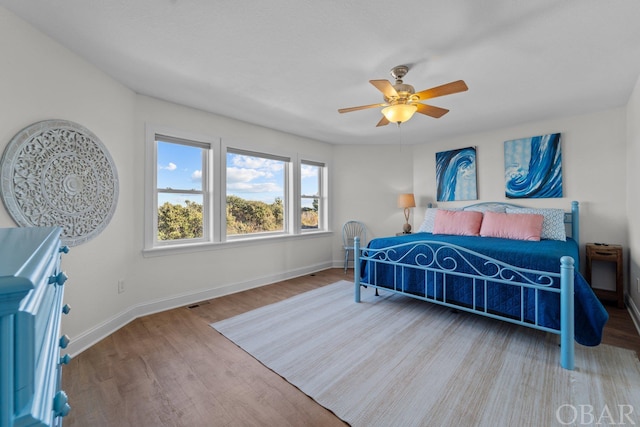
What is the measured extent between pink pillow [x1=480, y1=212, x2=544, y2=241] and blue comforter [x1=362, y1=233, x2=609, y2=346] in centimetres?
22

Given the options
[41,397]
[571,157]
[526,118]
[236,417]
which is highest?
[526,118]

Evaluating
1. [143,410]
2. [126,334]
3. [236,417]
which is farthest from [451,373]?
[126,334]

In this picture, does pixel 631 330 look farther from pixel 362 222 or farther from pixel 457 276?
pixel 362 222

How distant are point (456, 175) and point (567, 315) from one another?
2.96m

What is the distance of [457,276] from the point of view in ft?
8.56

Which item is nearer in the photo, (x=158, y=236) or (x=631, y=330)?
(x=631, y=330)

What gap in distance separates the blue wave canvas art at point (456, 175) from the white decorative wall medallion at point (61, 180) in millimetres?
4494

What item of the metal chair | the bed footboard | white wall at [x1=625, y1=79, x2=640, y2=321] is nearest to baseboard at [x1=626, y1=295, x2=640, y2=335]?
white wall at [x1=625, y1=79, x2=640, y2=321]

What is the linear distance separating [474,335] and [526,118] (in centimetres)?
295

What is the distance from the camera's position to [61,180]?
6.76ft

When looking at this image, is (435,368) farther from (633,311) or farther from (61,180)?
(61,180)

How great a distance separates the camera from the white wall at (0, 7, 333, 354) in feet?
6.06

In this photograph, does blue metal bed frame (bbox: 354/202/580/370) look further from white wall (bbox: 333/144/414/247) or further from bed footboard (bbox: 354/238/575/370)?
white wall (bbox: 333/144/414/247)

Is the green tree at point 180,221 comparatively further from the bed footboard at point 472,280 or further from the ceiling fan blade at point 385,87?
the ceiling fan blade at point 385,87
